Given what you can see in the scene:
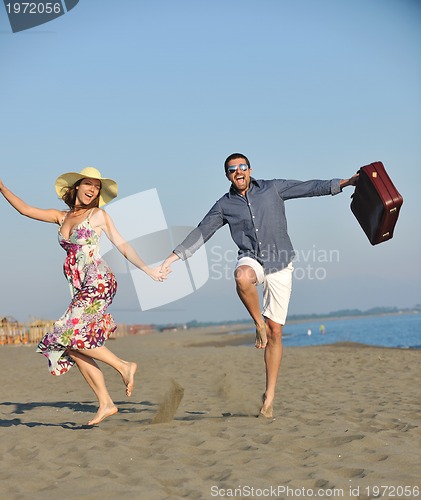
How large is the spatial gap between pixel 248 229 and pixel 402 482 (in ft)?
8.90

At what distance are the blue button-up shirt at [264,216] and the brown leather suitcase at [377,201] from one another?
0.81 ft

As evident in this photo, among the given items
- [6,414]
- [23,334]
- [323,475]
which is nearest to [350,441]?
[323,475]

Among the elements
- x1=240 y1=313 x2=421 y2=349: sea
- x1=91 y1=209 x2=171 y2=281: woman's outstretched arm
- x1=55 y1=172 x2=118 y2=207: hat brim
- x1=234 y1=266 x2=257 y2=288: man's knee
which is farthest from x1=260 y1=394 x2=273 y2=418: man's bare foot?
x1=240 y1=313 x2=421 y2=349: sea

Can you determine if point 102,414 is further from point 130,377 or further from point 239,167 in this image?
point 239,167

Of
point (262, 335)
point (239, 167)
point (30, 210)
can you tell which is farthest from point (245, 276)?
point (30, 210)

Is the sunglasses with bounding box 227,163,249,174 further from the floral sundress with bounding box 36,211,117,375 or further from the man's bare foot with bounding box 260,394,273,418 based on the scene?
the man's bare foot with bounding box 260,394,273,418

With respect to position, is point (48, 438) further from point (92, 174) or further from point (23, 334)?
point (23, 334)

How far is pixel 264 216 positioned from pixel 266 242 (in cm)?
22

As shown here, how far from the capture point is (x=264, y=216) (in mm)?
5465

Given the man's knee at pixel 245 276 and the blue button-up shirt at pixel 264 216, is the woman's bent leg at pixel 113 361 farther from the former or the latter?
the blue button-up shirt at pixel 264 216

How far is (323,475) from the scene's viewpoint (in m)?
3.45

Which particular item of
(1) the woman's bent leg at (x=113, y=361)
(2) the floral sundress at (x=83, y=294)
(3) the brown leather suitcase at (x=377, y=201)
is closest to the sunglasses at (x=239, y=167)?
(3) the brown leather suitcase at (x=377, y=201)

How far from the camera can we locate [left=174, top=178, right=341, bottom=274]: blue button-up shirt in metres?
5.47

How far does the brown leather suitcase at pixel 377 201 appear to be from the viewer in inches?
204
